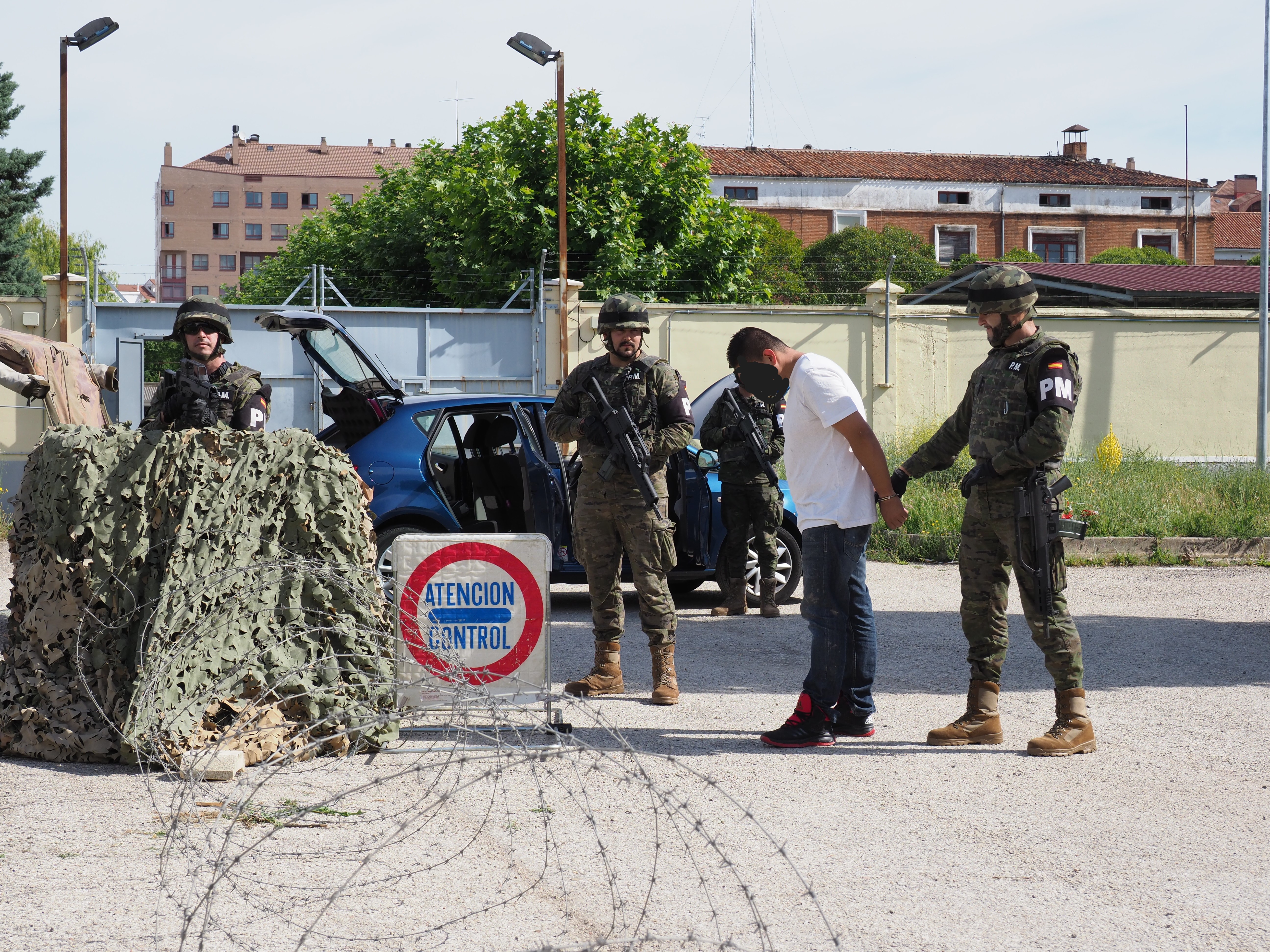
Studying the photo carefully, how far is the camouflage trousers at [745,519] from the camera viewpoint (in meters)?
8.38

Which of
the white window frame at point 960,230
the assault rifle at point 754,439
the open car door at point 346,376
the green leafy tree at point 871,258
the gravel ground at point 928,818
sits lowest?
the gravel ground at point 928,818

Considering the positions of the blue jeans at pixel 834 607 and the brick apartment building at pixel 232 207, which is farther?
the brick apartment building at pixel 232 207

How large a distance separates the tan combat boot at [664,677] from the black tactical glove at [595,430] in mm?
1029

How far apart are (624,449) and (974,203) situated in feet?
216

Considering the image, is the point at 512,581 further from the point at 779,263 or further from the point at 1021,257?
the point at 1021,257

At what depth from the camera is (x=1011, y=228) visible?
67250 mm

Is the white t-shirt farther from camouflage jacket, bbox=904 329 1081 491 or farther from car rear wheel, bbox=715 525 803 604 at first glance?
car rear wheel, bbox=715 525 803 604

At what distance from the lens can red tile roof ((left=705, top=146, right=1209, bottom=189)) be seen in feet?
218

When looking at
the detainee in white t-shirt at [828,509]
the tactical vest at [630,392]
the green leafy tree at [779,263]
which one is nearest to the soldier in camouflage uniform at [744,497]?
the tactical vest at [630,392]

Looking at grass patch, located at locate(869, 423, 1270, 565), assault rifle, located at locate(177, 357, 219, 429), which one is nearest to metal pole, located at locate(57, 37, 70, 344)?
grass patch, located at locate(869, 423, 1270, 565)

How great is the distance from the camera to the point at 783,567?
9.10 metres

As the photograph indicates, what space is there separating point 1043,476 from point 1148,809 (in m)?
1.35

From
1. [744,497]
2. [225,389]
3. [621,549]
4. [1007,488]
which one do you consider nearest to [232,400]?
[225,389]

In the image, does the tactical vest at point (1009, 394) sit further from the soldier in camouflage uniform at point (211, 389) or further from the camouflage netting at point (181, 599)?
the soldier in camouflage uniform at point (211, 389)
